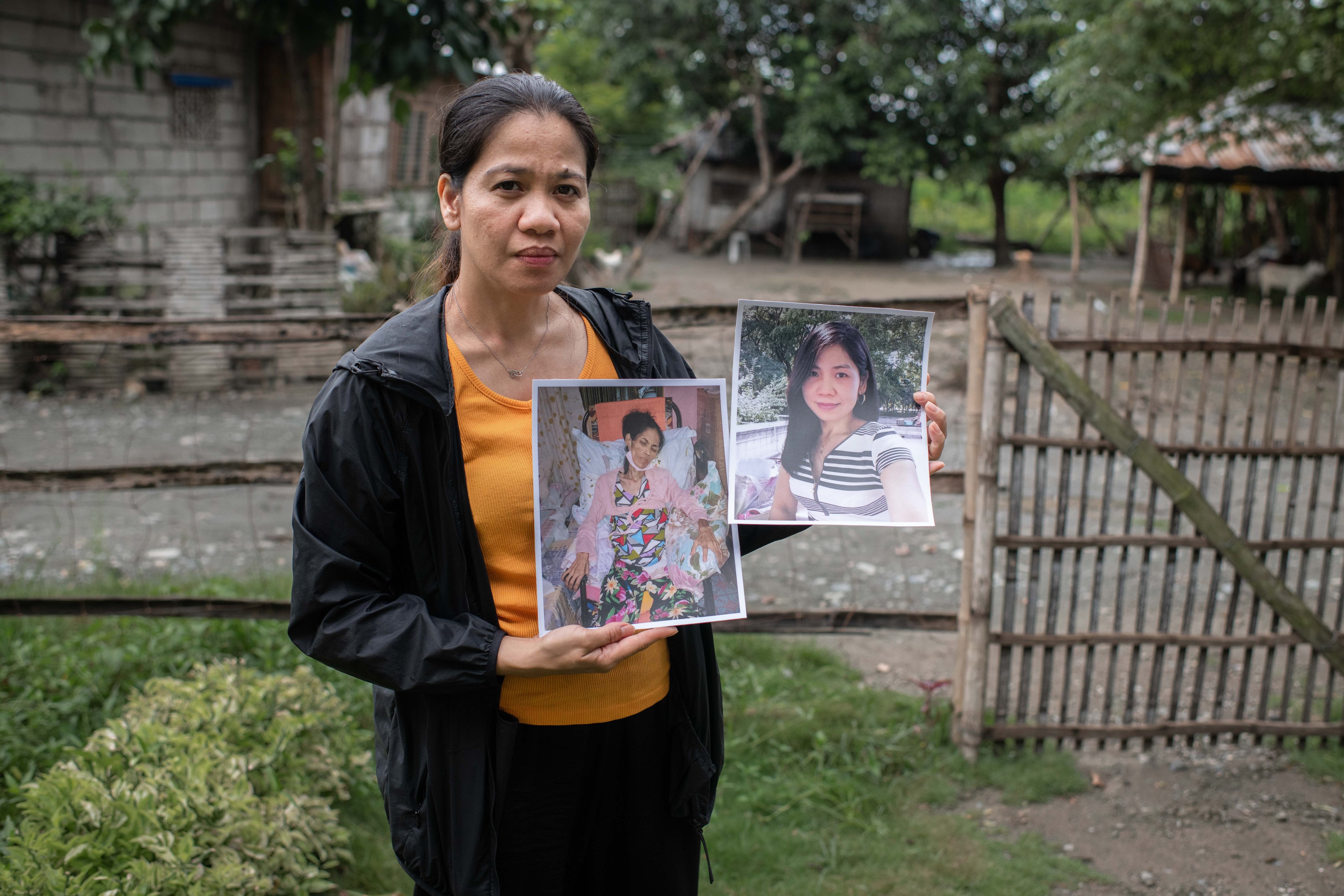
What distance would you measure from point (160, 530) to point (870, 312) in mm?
5126

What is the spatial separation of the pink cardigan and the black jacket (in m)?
0.16

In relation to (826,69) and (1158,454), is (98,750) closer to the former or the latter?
(1158,454)

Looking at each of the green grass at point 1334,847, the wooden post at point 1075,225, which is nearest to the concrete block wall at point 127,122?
the green grass at point 1334,847

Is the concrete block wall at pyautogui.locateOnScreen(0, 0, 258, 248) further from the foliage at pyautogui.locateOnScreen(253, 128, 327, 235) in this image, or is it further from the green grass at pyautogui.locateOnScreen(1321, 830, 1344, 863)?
the green grass at pyautogui.locateOnScreen(1321, 830, 1344, 863)

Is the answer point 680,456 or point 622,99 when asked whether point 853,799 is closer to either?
point 680,456

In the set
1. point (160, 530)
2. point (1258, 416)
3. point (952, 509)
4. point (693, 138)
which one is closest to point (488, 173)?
point (160, 530)

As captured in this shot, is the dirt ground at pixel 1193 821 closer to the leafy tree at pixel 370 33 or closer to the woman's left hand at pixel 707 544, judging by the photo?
the woman's left hand at pixel 707 544

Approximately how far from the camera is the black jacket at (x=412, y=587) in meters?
1.43

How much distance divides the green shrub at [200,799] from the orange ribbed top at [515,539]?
3.79 ft

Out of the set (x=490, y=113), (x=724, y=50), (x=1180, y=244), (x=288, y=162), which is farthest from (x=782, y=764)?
(x=724, y=50)

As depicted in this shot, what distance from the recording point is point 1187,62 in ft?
36.0

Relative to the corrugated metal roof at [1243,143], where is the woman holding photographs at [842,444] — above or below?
below

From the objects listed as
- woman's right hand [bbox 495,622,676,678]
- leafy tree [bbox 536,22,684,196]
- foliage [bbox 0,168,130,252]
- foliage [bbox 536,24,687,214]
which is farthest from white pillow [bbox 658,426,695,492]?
leafy tree [bbox 536,22,684,196]

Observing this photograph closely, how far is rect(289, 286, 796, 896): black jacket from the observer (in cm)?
143
